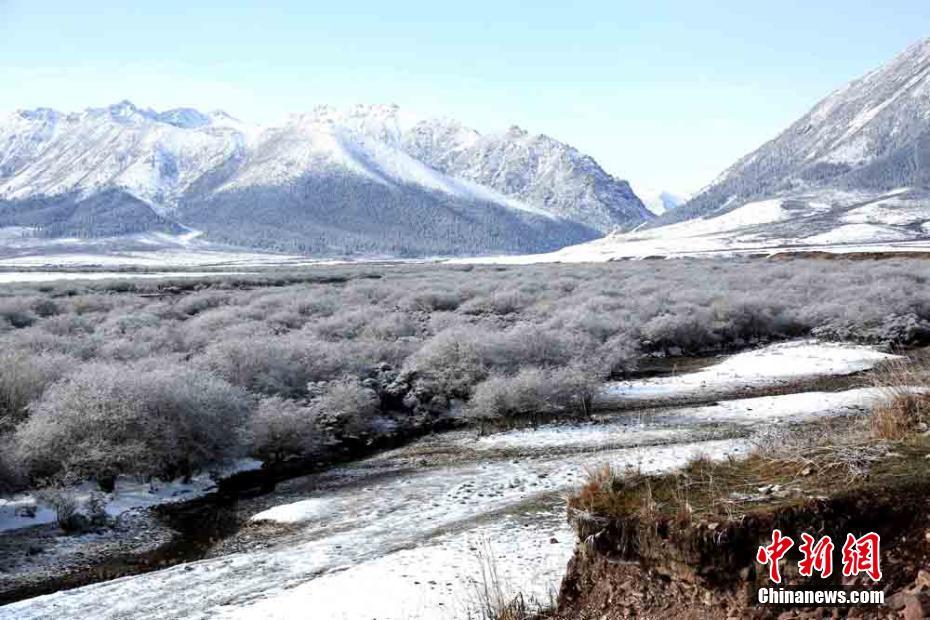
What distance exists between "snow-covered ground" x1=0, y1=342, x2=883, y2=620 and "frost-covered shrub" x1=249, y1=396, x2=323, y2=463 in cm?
194

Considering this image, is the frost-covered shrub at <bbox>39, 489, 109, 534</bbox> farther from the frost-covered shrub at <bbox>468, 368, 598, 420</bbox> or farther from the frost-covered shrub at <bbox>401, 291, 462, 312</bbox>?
the frost-covered shrub at <bbox>401, 291, 462, 312</bbox>

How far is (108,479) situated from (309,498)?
4456 millimetres

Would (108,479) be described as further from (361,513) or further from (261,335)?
(261,335)

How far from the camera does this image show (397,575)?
9930 mm

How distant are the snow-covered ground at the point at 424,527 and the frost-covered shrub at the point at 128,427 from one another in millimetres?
2462

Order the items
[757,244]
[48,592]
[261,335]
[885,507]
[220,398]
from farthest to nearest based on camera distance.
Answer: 1. [757,244]
2. [261,335]
3. [220,398]
4. [48,592]
5. [885,507]

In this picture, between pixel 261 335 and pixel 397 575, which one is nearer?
pixel 397 575

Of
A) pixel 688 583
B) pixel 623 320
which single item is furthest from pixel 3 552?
pixel 623 320

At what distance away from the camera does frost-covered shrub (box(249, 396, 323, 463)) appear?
62.1 ft

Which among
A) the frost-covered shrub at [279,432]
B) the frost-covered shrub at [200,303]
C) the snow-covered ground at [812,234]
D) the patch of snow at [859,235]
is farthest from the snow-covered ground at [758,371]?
the patch of snow at [859,235]

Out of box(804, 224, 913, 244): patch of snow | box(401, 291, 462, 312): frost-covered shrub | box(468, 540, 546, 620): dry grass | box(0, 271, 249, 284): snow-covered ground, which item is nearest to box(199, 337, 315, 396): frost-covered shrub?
box(468, 540, 546, 620): dry grass

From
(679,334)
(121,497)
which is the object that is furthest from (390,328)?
(121,497)

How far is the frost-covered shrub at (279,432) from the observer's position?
1892 centimetres

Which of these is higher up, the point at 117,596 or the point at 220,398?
the point at 220,398
